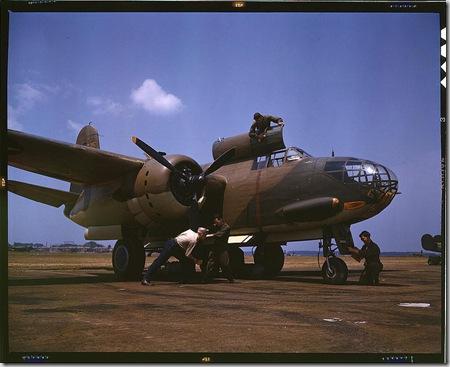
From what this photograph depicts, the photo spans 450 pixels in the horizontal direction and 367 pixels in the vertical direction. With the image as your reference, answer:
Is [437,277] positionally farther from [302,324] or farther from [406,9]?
[406,9]

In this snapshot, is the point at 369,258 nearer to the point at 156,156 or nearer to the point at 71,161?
the point at 156,156

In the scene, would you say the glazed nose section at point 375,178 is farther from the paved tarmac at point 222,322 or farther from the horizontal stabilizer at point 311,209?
the paved tarmac at point 222,322

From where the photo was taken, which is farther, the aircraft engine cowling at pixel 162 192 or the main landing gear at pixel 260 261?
the main landing gear at pixel 260 261

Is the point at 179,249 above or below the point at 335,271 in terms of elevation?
above

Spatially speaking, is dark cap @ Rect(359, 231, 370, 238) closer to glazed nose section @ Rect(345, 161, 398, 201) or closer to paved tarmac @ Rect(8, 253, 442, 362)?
glazed nose section @ Rect(345, 161, 398, 201)

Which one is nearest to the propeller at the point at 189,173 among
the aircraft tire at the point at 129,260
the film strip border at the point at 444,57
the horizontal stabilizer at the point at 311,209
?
the horizontal stabilizer at the point at 311,209

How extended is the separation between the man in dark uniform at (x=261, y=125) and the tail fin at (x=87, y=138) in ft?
11.4

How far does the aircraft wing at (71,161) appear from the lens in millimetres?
10242

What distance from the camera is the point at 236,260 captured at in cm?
1232

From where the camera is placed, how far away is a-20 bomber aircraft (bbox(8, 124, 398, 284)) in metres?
9.72

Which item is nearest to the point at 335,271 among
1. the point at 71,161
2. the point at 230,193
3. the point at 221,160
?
the point at 230,193

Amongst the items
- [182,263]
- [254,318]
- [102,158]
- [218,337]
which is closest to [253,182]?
[182,263]

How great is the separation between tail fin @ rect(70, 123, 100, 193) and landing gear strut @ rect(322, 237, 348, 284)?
5422 mm

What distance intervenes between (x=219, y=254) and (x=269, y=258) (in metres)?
2.70
